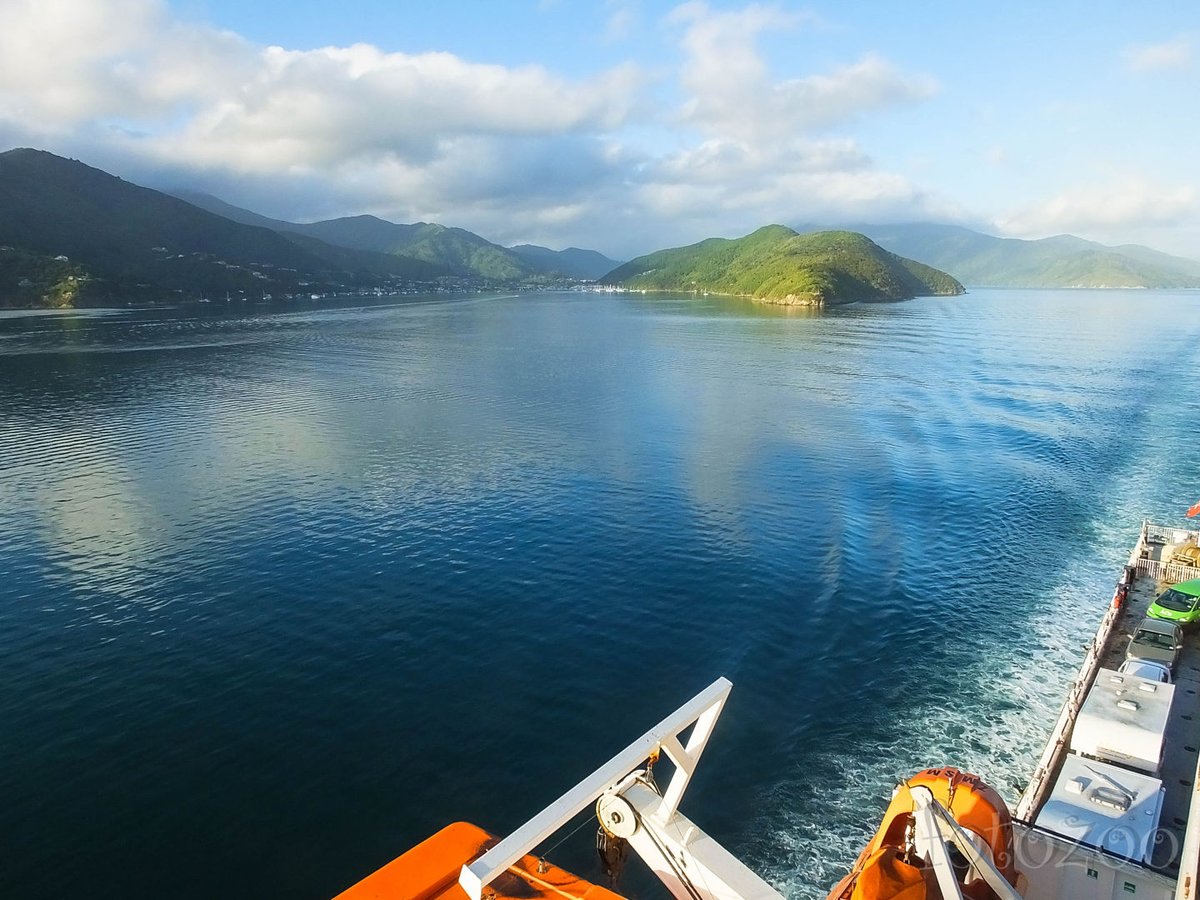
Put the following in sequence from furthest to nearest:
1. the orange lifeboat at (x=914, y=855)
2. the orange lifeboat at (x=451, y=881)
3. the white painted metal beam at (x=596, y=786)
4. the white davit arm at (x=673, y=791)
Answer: the orange lifeboat at (x=914, y=855), the orange lifeboat at (x=451, y=881), the white davit arm at (x=673, y=791), the white painted metal beam at (x=596, y=786)

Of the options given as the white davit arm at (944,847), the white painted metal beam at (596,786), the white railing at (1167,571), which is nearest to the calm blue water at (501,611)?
the white railing at (1167,571)

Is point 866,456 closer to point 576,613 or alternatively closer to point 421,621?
point 576,613

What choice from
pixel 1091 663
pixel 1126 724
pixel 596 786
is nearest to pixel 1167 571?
pixel 1091 663

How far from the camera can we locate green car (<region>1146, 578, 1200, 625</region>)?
30.2m

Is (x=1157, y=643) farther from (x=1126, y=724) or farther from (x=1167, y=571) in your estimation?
(x=1167, y=571)

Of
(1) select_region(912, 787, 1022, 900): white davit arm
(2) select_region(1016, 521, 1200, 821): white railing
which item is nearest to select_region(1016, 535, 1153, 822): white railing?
(2) select_region(1016, 521, 1200, 821): white railing

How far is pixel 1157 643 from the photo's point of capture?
28562 millimetres

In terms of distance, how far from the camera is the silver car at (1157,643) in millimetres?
27891

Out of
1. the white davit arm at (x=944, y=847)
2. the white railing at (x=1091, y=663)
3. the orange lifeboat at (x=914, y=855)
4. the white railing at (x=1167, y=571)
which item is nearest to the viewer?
the white davit arm at (x=944, y=847)

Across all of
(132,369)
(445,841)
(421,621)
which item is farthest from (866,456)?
(132,369)

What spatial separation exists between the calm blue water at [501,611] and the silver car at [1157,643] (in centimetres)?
301

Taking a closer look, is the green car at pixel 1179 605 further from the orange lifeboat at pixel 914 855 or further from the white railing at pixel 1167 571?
the orange lifeboat at pixel 914 855

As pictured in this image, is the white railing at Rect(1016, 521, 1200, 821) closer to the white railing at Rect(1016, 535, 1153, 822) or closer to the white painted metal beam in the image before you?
the white railing at Rect(1016, 535, 1153, 822)

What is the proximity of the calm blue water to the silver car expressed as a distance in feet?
9.88
